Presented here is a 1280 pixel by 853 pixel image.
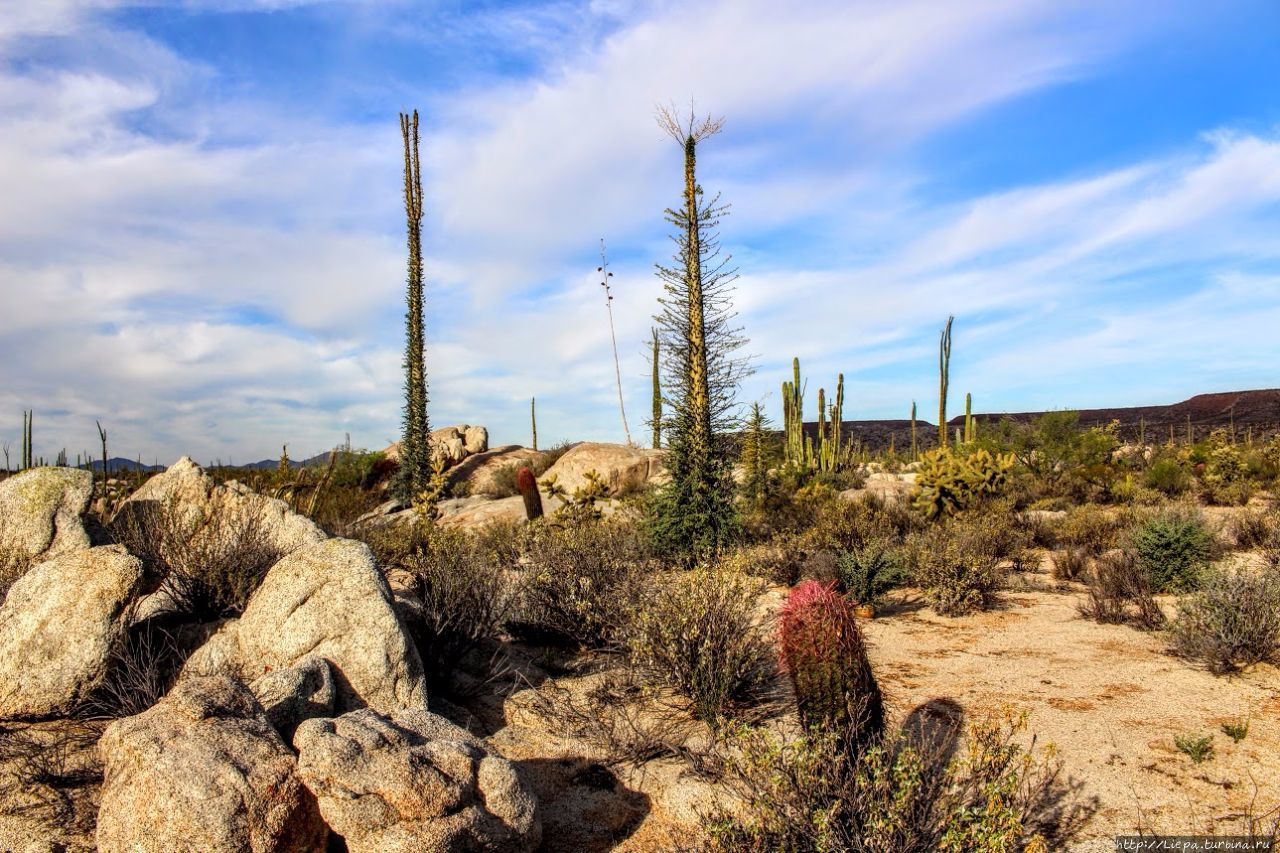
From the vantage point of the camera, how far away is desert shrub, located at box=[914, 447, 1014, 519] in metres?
13.6

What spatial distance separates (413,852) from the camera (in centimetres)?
341

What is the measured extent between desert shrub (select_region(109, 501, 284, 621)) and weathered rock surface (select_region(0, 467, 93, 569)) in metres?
0.36

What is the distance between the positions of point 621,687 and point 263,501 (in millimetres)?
3544

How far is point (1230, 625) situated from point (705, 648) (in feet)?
14.8

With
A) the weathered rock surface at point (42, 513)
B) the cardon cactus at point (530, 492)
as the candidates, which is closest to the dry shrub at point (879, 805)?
the weathered rock surface at point (42, 513)

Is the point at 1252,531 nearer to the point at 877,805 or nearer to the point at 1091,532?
the point at 1091,532

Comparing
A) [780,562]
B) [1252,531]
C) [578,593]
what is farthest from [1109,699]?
[1252,531]

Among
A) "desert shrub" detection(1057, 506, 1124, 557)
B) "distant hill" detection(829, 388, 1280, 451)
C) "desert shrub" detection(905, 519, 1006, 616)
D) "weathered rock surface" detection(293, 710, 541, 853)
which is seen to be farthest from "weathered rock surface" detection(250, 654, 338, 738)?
"distant hill" detection(829, 388, 1280, 451)

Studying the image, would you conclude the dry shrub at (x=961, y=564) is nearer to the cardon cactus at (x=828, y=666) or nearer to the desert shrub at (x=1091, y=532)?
the desert shrub at (x=1091, y=532)

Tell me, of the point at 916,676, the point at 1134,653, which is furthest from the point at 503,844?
the point at 1134,653

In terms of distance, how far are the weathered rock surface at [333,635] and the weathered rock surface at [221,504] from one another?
1282 mm

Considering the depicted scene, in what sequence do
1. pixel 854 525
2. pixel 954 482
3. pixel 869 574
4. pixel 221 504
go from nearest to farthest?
1. pixel 221 504
2. pixel 869 574
3. pixel 854 525
4. pixel 954 482

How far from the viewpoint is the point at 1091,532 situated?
12086 mm

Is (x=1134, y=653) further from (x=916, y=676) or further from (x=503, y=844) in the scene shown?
(x=503, y=844)
